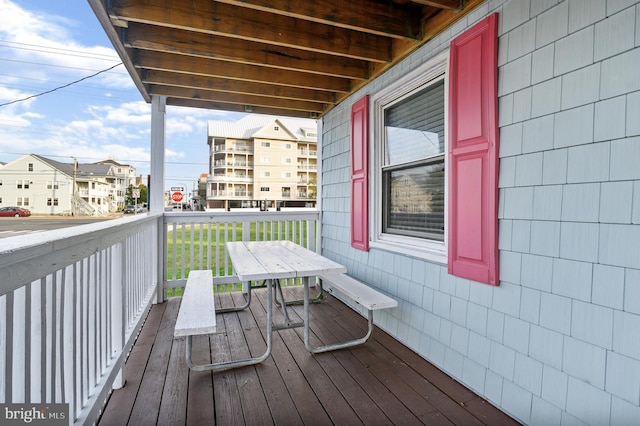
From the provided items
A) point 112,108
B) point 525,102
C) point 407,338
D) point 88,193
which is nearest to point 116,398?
point 88,193

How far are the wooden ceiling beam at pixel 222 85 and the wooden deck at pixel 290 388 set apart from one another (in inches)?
98.7

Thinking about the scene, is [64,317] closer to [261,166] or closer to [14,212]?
[14,212]

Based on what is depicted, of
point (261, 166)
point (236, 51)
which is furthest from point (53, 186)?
point (261, 166)

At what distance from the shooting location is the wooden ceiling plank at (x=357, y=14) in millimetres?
2207

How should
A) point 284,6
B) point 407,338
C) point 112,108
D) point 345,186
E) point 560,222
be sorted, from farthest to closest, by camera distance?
point 345,186 < point 112,108 < point 407,338 < point 284,6 < point 560,222

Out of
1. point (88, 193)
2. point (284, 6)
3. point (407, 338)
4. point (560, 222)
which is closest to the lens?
point (560, 222)

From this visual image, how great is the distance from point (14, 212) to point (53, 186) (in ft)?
1.09

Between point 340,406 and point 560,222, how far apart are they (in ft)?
5.02

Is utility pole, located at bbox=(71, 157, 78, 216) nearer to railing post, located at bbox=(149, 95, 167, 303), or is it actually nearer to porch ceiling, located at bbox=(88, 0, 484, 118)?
porch ceiling, located at bbox=(88, 0, 484, 118)

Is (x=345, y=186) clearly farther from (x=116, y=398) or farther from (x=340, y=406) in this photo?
(x=116, y=398)

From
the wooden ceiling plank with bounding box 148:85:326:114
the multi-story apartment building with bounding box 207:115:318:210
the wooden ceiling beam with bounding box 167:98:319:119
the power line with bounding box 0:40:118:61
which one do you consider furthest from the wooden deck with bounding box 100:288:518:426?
the multi-story apartment building with bounding box 207:115:318:210

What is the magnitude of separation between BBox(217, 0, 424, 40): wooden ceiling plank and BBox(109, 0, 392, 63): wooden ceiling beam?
0.32 m

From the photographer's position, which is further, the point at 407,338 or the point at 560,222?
the point at 407,338

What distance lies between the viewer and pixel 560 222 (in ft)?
5.27
